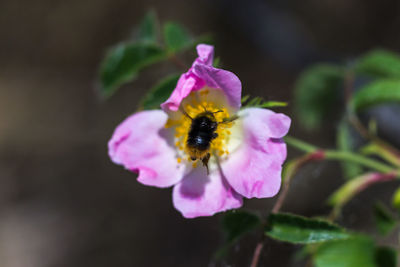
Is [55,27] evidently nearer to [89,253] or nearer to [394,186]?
[89,253]

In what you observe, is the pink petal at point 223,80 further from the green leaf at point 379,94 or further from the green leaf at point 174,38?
the green leaf at point 379,94

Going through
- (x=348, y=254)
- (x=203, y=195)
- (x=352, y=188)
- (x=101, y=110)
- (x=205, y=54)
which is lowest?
(x=101, y=110)

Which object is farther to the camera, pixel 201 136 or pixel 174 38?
pixel 174 38

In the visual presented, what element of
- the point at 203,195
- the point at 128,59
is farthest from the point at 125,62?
the point at 203,195

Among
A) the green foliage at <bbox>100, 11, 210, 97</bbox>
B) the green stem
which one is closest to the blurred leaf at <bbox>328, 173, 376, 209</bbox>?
the green stem

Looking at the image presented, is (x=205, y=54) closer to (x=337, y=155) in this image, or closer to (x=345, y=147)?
(x=337, y=155)

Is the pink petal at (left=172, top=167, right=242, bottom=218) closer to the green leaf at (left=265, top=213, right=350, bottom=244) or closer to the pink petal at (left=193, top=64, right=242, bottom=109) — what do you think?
the green leaf at (left=265, top=213, right=350, bottom=244)

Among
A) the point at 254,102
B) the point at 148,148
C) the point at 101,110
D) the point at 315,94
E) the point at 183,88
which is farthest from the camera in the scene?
the point at 101,110

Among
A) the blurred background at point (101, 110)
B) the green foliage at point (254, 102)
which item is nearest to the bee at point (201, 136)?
the green foliage at point (254, 102)
